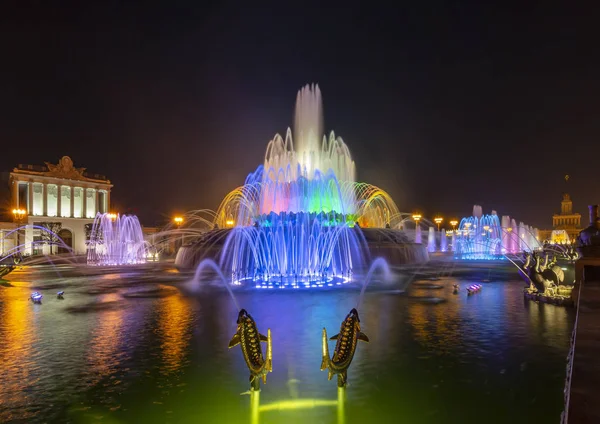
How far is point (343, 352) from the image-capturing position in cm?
724

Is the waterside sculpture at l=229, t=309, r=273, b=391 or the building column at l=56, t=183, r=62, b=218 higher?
the building column at l=56, t=183, r=62, b=218

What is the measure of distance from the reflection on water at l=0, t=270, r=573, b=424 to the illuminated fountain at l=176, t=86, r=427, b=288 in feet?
29.9

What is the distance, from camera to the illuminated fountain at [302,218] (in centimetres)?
2788

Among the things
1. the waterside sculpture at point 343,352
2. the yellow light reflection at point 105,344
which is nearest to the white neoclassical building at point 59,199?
the yellow light reflection at point 105,344

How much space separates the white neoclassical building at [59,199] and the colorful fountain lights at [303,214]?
37.9m

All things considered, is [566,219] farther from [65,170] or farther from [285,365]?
[285,365]

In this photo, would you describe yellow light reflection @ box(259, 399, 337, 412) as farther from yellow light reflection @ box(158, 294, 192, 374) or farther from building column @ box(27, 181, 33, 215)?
building column @ box(27, 181, 33, 215)

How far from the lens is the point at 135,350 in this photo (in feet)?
31.1

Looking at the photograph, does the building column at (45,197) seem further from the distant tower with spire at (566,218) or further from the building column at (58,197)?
the distant tower with spire at (566,218)

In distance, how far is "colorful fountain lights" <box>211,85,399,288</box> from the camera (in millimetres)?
27719

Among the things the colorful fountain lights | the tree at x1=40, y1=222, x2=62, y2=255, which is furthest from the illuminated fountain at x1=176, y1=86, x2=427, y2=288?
the tree at x1=40, y1=222, x2=62, y2=255

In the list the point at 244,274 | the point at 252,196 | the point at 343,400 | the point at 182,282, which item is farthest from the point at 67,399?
the point at 252,196

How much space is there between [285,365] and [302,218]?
2243cm

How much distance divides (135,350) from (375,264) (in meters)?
23.4
